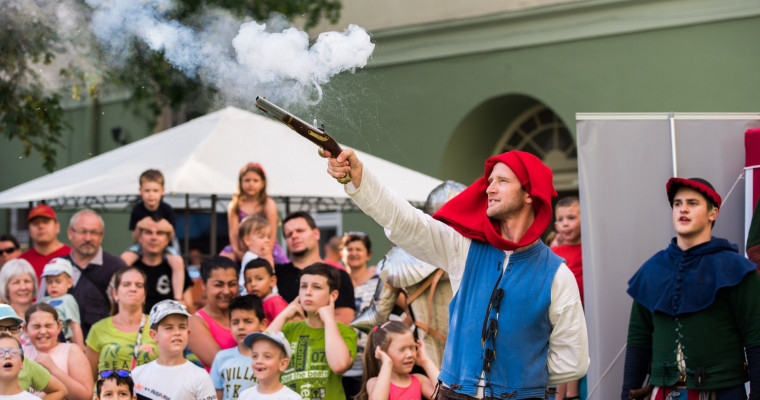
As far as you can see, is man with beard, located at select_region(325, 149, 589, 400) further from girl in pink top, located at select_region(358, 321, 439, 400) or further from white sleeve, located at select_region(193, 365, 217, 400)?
white sleeve, located at select_region(193, 365, 217, 400)

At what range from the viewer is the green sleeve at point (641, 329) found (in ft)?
15.6

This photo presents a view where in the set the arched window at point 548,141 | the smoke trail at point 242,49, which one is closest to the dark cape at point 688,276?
the smoke trail at point 242,49

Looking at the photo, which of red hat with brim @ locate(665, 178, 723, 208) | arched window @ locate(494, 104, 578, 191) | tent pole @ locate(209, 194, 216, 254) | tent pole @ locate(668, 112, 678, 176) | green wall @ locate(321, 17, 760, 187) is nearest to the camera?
red hat with brim @ locate(665, 178, 723, 208)

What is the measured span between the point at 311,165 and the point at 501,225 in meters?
4.63

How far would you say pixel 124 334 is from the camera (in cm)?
586

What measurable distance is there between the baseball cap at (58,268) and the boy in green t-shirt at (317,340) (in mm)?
1638

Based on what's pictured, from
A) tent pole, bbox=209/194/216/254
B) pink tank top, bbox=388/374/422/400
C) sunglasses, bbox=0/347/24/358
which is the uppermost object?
tent pole, bbox=209/194/216/254

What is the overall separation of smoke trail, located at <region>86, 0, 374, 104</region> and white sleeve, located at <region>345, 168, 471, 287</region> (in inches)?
29.3

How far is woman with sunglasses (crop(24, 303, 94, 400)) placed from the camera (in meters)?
5.63

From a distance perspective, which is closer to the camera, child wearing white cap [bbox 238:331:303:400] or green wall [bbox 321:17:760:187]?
child wearing white cap [bbox 238:331:303:400]

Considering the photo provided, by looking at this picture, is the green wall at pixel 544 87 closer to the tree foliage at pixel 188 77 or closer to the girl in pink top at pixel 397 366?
the tree foliage at pixel 188 77

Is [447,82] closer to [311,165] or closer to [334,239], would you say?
[334,239]

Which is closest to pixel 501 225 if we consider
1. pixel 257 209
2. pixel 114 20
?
pixel 114 20

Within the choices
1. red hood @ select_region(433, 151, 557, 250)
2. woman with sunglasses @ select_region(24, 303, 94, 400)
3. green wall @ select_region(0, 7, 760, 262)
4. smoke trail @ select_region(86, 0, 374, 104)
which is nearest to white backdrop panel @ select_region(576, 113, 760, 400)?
red hood @ select_region(433, 151, 557, 250)
